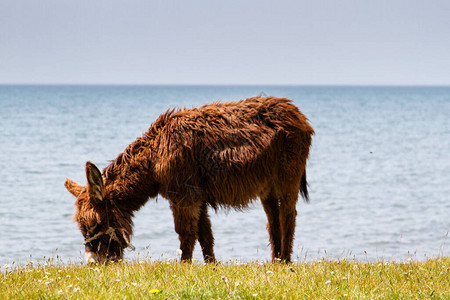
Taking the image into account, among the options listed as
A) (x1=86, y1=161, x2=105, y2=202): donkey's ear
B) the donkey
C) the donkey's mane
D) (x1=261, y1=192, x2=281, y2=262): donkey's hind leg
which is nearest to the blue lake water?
(x1=261, y1=192, x2=281, y2=262): donkey's hind leg

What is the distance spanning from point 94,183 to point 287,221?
2.35 meters

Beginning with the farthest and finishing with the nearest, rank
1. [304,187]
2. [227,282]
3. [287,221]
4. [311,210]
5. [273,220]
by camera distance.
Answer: [311,210] → [304,187] → [273,220] → [287,221] → [227,282]

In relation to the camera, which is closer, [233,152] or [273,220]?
[233,152]

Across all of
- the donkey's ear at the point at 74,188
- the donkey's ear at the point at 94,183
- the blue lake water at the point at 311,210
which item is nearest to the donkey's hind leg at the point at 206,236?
the blue lake water at the point at 311,210

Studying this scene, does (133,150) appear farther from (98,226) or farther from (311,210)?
(311,210)

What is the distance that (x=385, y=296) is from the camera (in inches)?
200

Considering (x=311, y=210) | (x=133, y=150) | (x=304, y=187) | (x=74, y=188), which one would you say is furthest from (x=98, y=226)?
(x=311, y=210)

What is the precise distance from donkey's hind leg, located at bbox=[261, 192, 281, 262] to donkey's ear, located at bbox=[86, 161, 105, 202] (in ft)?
6.70

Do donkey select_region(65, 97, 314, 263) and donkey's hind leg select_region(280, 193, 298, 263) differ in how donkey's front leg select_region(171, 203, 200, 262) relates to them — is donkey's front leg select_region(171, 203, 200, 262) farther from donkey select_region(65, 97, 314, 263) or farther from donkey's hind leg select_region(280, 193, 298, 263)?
donkey's hind leg select_region(280, 193, 298, 263)

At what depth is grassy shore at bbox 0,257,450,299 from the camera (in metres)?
5.01

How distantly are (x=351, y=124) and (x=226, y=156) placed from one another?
158 ft

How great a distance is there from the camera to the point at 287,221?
7.09 m

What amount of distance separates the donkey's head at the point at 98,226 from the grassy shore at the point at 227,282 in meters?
0.29

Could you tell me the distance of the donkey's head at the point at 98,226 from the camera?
665 cm
